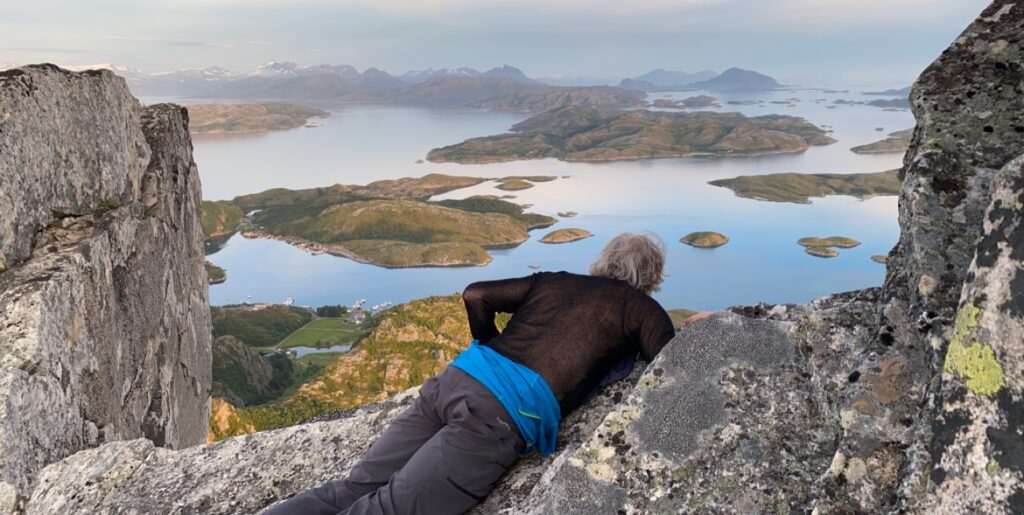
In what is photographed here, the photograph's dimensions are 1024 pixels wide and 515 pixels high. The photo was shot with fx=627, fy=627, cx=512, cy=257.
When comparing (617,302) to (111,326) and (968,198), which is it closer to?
(968,198)

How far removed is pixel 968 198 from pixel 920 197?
0.84 feet

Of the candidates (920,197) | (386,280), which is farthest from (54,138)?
(386,280)

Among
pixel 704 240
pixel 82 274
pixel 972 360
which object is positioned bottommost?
pixel 704 240

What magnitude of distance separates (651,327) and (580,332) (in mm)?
637

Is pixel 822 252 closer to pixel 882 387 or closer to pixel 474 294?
pixel 474 294

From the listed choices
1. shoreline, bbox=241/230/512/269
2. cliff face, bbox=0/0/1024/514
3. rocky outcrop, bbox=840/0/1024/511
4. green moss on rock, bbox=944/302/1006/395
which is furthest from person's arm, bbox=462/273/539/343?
shoreline, bbox=241/230/512/269

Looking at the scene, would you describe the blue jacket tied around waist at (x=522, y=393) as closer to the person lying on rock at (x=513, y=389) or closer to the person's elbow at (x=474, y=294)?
the person lying on rock at (x=513, y=389)

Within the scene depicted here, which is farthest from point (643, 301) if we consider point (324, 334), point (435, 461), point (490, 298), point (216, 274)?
point (216, 274)

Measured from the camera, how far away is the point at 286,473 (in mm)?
6570

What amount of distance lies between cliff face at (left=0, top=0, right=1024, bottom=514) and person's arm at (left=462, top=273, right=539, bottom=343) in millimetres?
1266

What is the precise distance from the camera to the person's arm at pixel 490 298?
6.06 metres

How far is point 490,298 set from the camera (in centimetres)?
620

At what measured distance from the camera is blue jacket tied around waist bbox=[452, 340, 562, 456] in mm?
5242

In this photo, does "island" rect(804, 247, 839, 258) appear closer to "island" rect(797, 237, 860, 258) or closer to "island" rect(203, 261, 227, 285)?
"island" rect(797, 237, 860, 258)
